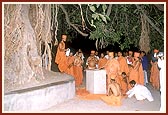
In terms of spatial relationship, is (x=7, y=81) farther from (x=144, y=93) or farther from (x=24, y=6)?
(x=144, y=93)

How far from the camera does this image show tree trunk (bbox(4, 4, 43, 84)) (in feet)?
25.9

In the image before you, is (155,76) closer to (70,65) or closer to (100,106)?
(70,65)

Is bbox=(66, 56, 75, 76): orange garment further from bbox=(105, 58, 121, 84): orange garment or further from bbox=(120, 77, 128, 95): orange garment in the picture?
bbox=(120, 77, 128, 95): orange garment

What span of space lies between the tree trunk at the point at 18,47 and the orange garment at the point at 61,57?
238 cm

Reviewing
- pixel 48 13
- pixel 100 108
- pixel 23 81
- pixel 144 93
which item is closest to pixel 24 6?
pixel 48 13

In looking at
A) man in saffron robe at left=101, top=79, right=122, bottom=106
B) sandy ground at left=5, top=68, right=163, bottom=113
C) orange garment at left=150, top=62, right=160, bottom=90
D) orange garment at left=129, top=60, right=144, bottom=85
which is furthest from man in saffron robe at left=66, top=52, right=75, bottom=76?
man in saffron robe at left=101, top=79, right=122, bottom=106

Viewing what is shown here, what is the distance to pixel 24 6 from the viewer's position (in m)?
8.30

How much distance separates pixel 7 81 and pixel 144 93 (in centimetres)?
327

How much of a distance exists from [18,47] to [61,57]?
9.37ft

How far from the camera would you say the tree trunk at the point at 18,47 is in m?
7.89

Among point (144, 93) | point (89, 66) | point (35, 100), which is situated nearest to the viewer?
point (35, 100)

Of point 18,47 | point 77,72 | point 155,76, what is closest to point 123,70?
point 155,76

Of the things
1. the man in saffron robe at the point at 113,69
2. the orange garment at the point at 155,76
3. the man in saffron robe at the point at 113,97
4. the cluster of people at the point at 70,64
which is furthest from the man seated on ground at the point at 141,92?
the cluster of people at the point at 70,64

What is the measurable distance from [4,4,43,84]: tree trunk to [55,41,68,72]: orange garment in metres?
2.38
